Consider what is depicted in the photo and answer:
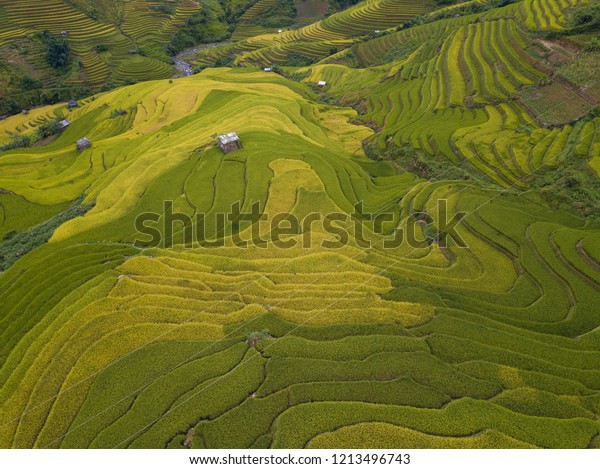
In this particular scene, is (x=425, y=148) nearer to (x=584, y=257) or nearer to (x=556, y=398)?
(x=584, y=257)

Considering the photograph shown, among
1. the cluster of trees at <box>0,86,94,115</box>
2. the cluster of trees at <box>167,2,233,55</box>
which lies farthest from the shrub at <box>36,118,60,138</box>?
the cluster of trees at <box>167,2,233,55</box>

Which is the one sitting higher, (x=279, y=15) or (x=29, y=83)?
(x=279, y=15)

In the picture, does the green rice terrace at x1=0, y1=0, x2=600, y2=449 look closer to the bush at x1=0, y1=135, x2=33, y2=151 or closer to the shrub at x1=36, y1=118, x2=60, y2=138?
the bush at x1=0, y1=135, x2=33, y2=151

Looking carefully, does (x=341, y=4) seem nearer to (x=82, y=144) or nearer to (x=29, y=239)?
(x=82, y=144)

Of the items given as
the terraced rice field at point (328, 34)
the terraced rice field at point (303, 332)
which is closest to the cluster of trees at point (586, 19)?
the terraced rice field at point (303, 332)

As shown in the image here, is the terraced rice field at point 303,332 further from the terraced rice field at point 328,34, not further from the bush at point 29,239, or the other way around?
the terraced rice field at point 328,34

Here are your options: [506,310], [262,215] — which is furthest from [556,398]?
[262,215]

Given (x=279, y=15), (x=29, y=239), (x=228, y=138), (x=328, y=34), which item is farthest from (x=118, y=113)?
(x=279, y=15)
